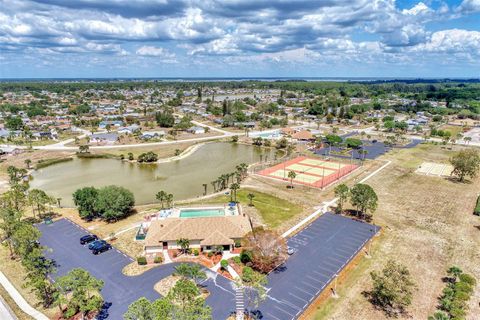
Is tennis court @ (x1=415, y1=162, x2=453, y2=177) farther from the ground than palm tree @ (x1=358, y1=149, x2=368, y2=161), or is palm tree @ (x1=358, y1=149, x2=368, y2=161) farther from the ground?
palm tree @ (x1=358, y1=149, x2=368, y2=161)

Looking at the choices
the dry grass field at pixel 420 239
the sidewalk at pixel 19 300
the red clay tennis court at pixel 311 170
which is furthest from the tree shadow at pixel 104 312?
the red clay tennis court at pixel 311 170

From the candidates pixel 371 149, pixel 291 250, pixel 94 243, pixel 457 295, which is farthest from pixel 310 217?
pixel 371 149

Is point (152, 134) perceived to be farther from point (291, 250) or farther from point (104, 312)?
point (104, 312)

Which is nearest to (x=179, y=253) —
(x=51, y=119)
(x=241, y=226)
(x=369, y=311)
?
(x=241, y=226)

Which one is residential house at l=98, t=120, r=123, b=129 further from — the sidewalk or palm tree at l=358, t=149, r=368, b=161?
the sidewalk

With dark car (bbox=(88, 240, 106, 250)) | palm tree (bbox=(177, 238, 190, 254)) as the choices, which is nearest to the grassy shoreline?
dark car (bbox=(88, 240, 106, 250))
